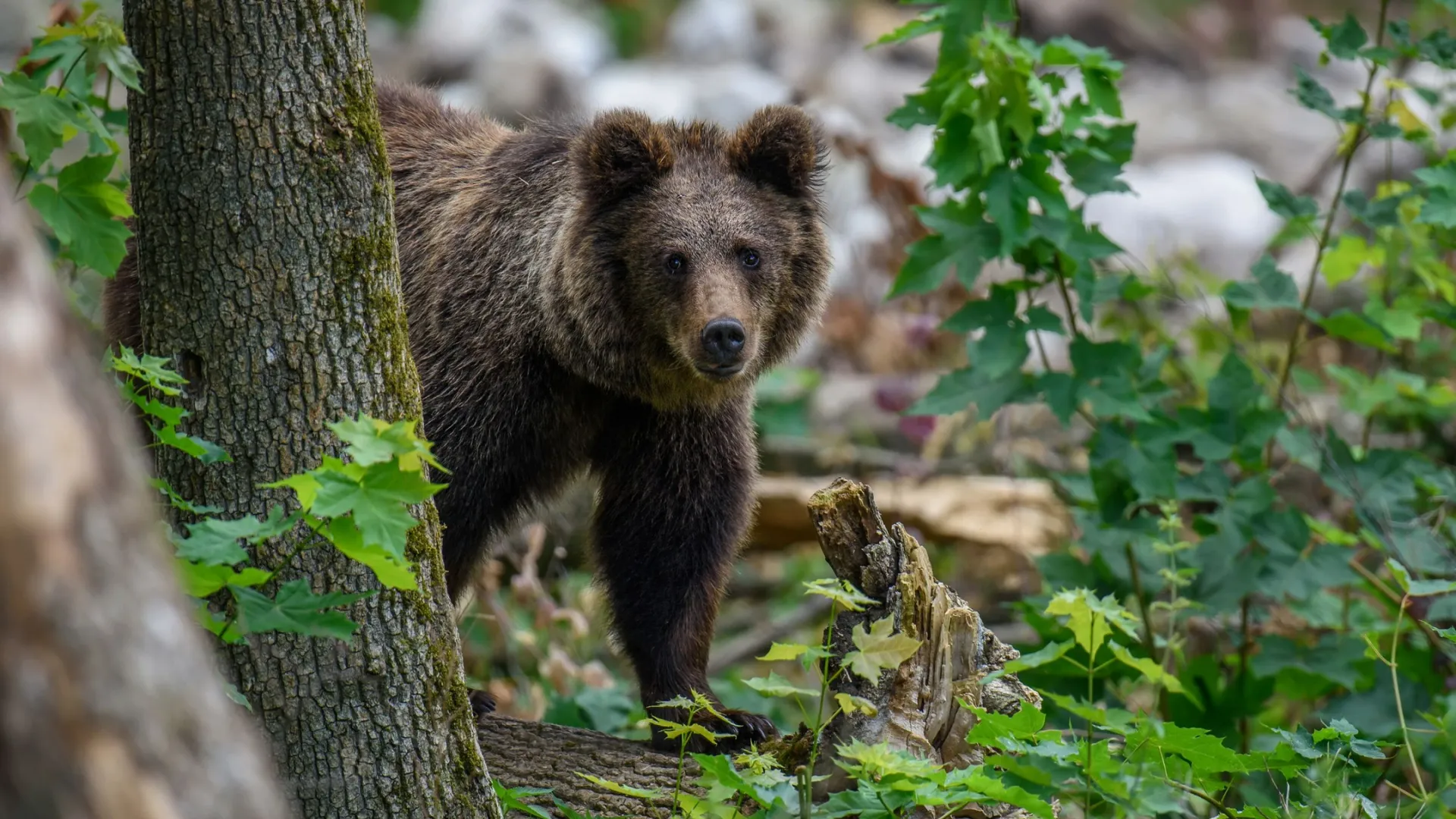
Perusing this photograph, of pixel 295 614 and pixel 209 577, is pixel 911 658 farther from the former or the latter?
pixel 209 577

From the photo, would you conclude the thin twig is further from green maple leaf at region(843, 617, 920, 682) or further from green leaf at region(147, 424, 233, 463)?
green leaf at region(147, 424, 233, 463)

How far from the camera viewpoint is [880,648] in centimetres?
293

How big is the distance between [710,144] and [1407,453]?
298 cm

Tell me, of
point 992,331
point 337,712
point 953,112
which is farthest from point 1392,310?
point 337,712

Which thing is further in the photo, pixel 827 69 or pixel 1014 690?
pixel 827 69

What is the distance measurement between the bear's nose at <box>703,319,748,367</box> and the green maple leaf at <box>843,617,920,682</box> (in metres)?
1.58

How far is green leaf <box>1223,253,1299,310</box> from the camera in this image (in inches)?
199

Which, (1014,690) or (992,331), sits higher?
(992,331)

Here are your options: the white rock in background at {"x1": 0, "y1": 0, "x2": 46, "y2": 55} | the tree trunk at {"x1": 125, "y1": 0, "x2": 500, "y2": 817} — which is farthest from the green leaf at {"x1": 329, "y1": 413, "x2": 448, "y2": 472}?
the white rock in background at {"x1": 0, "y1": 0, "x2": 46, "y2": 55}

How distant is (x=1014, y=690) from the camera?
142 inches

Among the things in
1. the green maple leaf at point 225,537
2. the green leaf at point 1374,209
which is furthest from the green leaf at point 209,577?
the green leaf at point 1374,209

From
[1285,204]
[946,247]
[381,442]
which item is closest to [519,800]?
[381,442]

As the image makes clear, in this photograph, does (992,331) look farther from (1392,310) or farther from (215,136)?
(215,136)

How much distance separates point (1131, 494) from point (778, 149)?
6.31ft
